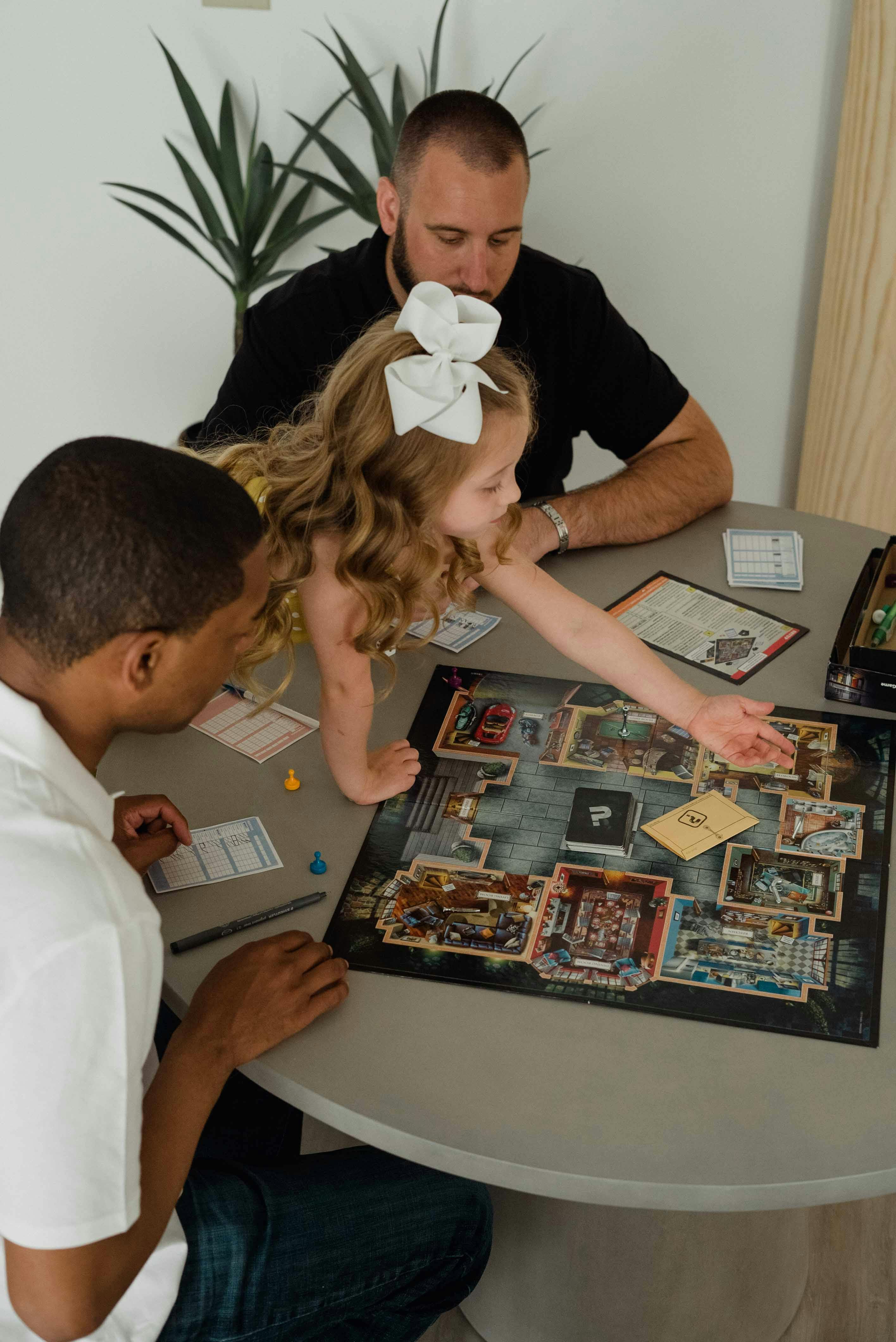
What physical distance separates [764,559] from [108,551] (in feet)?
4.01

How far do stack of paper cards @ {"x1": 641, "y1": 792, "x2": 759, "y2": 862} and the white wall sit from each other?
2.03m

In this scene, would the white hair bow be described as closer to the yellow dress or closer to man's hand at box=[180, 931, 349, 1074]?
the yellow dress

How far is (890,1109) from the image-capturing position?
1.04 meters

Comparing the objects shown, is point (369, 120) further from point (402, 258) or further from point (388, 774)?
point (388, 774)

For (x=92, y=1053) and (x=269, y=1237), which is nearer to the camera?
(x=92, y=1053)

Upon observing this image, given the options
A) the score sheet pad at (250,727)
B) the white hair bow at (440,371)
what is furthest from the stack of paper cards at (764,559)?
the score sheet pad at (250,727)

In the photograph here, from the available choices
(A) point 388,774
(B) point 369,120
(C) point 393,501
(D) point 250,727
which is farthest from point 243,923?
(B) point 369,120

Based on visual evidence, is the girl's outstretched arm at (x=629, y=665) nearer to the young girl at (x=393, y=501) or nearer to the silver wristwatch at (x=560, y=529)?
the young girl at (x=393, y=501)

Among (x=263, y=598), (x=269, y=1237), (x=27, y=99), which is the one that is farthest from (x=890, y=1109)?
(x=27, y=99)

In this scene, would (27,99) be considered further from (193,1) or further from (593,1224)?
(593,1224)

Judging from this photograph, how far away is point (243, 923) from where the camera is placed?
1253 mm

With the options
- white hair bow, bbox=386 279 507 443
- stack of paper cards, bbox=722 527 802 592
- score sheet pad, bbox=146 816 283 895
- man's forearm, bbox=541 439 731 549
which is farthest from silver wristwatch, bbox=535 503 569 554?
score sheet pad, bbox=146 816 283 895

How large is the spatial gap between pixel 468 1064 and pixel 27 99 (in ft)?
9.13

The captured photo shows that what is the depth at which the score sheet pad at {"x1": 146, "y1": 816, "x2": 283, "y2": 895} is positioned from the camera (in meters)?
1.32
